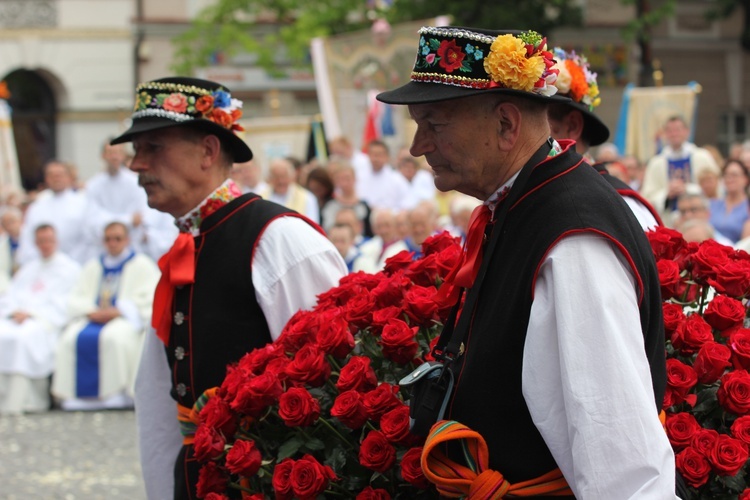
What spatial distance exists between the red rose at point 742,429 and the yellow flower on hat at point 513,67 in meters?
1.03

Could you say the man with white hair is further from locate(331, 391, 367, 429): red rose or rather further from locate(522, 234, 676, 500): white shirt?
locate(522, 234, 676, 500): white shirt

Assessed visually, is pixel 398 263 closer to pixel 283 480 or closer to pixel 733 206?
pixel 283 480

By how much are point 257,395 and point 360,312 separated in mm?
387

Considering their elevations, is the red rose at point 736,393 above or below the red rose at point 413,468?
above

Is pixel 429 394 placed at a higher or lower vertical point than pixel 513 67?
lower

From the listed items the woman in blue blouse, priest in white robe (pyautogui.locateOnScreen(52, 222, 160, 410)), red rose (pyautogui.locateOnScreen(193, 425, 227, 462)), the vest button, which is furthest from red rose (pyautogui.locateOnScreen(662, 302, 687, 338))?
priest in white robe (pyautogui.locateOnScreen(52, 222, 160, 410))

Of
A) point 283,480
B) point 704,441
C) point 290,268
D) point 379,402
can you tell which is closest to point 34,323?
point 290,268

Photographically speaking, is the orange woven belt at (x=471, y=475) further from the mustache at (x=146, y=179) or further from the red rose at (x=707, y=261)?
the mustache at (x=146, y=179)

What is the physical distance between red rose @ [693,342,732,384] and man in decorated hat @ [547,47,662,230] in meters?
1.03

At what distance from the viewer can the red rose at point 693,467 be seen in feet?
8.74

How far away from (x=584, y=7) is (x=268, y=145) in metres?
18.5

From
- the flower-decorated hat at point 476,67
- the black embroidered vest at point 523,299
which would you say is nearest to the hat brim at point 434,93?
the flower-decorated hat at point 476,67

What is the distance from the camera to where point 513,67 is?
7.83 ft

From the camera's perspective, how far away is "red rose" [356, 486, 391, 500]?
2.80m
